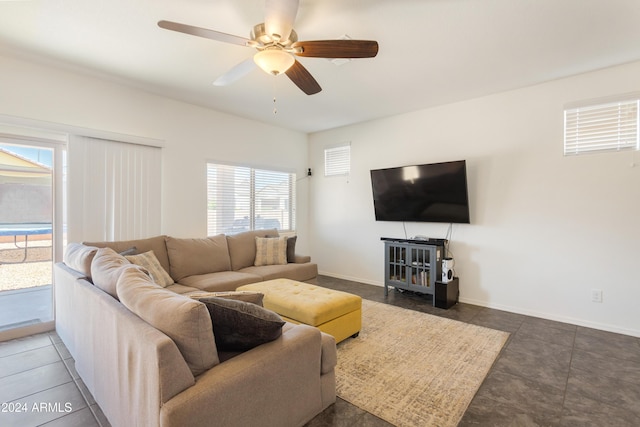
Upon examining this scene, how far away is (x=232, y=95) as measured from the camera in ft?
12.4

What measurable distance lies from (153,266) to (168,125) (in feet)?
6.32

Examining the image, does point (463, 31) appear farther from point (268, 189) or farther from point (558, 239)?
point (268, 189)

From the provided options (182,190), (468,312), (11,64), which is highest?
(11,64)

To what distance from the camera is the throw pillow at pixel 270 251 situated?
13.6 ft

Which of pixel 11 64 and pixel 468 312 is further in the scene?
pixel 468 312

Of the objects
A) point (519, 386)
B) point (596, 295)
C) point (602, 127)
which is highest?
point (602, 127)

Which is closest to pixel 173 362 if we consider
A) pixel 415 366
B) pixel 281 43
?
pixel 415 366

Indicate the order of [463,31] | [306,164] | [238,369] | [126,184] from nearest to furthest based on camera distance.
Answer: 1. [238,369]
2. [463,31]
3. [126,184]
4. [306,164]

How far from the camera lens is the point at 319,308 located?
2535 mm

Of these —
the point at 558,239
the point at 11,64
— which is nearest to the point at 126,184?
the point at 11,64

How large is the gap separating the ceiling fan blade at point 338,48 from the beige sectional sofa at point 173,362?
5.75ft

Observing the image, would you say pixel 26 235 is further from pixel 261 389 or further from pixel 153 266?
pixel 261 389

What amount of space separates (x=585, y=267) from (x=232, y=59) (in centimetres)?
425

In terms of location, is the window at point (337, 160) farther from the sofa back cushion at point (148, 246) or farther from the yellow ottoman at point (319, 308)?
the sofa back cushion at point (148, 246)
